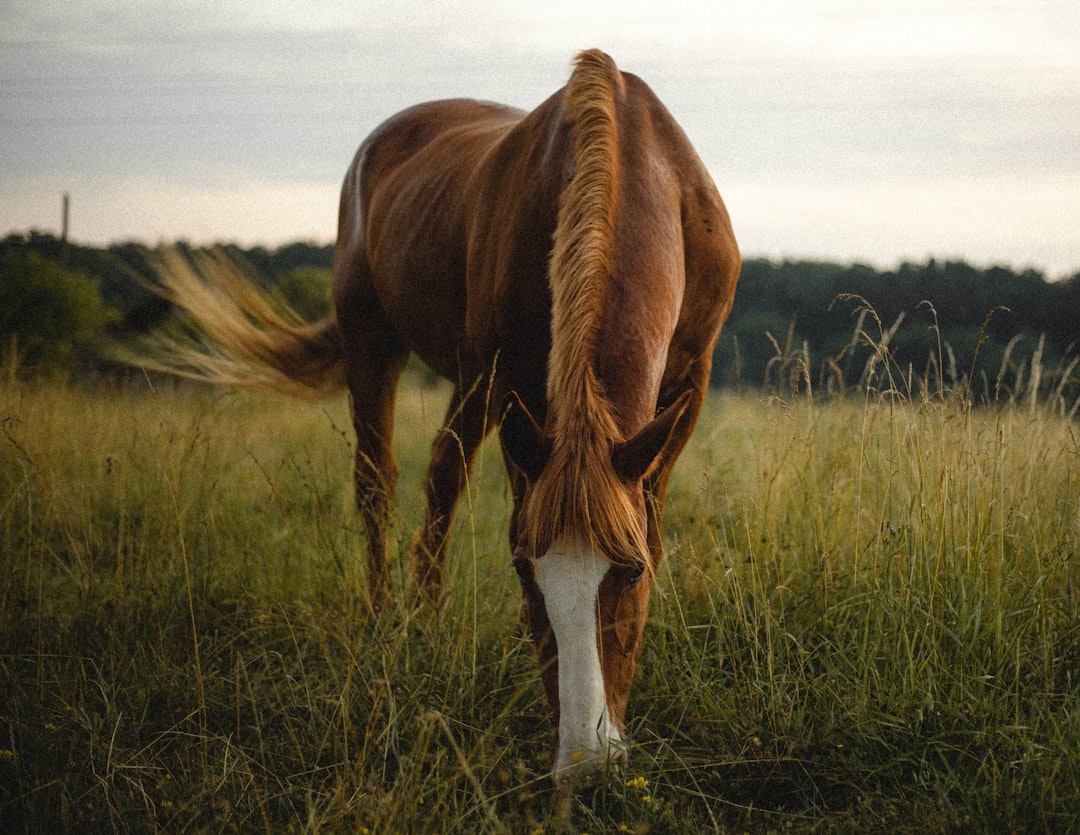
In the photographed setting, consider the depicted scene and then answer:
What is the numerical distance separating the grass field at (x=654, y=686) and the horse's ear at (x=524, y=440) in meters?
0.31

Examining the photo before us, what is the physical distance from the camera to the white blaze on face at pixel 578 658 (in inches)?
69.4

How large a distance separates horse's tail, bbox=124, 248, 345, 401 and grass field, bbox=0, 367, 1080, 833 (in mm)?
1000

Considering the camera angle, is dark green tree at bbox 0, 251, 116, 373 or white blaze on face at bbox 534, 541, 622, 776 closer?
white blaze on face at bbox 534, 541, 622, 776

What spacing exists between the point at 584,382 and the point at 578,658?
2.09ft

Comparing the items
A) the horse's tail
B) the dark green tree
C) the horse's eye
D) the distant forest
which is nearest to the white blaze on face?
the horse's eye

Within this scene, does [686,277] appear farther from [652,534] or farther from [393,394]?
[393,394]

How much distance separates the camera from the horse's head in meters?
1.77

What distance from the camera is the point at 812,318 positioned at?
→ 6391mm

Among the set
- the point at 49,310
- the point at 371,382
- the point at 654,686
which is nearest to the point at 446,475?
the point at 371,382

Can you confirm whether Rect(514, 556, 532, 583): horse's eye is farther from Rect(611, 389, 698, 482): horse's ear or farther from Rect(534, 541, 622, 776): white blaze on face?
Rect(611, 389, 698, 482): horse's ear

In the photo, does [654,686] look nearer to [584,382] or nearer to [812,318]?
[584,382]

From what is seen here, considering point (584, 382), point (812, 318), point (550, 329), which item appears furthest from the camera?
point (812, 318)

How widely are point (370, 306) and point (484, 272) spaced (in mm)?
1522

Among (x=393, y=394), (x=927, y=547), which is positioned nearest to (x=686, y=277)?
(x=927, y=547)
